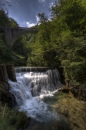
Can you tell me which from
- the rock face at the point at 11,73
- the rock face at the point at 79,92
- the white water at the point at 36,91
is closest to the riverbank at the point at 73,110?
the rock face at the point at 79,92

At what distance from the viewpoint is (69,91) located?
9.48 metres

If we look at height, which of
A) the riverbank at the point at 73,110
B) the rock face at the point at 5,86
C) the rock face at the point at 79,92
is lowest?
the riverbank at the point at 73,110

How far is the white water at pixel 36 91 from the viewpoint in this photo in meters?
6.61

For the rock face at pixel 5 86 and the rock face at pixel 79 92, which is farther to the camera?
the rock face at pixel 79 92

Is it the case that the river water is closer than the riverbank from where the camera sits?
No

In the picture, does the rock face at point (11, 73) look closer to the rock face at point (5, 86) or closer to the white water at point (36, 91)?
the rock face at point (5, 86)

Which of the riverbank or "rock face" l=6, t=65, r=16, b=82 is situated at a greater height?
"rock face" l=6, t=65, r=16, b=82

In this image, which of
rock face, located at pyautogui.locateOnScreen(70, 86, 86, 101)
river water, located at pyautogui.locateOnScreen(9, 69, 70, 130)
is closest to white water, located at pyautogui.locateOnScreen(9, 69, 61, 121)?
river water, located at pyautogui.locateOnScreen(9, 69, 70, 130)

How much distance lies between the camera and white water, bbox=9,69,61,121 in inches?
260

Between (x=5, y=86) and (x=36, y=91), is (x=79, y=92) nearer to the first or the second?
(x=36, y=91)

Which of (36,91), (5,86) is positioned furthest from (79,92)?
(5,86)

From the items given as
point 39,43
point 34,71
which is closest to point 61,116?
point 34,71

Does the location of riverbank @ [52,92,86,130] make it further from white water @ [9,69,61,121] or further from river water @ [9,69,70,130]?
white water @ [9,69,61,121]

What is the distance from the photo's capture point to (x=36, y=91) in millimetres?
10305
